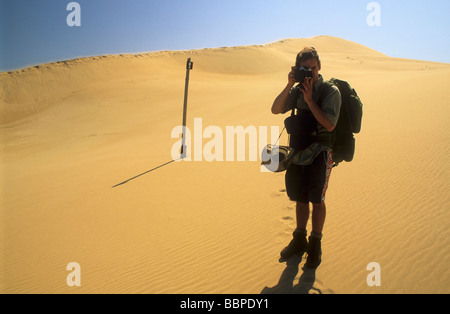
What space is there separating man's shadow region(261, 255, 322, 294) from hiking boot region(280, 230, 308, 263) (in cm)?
12

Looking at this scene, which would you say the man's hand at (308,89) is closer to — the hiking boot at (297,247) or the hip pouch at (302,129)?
the hip pouch at (302,129)

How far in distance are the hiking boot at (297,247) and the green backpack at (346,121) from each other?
1041 mm

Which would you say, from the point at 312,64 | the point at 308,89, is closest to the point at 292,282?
the point at 308,89

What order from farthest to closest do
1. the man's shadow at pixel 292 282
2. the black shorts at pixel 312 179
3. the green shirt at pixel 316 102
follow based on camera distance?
the man's shadow at pixel 292 282, the black shorts at pixel 312 179, the green shirt at pixel 316 102

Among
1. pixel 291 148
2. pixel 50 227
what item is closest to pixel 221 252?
pixel 291 148

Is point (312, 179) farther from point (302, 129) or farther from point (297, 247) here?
point (297, 247)

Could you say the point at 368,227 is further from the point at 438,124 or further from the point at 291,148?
the point at 438,124

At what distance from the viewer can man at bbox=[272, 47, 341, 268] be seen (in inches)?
102

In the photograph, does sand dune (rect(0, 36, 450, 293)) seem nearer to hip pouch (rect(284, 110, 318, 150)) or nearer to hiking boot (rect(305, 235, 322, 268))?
hiking boot (rect(305, 235, 322, 268))

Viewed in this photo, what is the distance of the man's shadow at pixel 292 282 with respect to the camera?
9.77 feet

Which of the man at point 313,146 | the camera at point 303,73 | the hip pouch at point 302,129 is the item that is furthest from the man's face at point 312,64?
the hip pouch at point 302,129

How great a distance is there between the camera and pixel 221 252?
3916mm

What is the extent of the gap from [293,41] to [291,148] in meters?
68.4

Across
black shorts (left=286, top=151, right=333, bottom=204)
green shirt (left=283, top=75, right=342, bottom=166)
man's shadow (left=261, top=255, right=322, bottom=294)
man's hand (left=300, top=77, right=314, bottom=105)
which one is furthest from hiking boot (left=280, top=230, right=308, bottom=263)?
man's hand (left=300, top=77, right=314, bottom=105)
